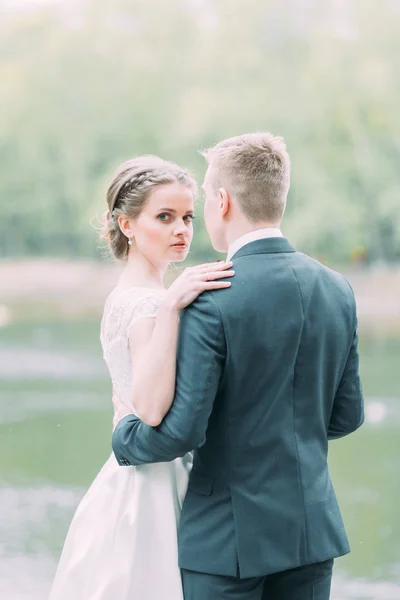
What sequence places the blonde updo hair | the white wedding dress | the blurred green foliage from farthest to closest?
the blurred green foliage, the blonde updo hair, the white wedding dress

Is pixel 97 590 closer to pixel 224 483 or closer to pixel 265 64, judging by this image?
pixel 224 483

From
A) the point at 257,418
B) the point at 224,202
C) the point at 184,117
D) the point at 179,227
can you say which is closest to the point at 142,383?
the point at 257,418

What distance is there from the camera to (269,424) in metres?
1.41

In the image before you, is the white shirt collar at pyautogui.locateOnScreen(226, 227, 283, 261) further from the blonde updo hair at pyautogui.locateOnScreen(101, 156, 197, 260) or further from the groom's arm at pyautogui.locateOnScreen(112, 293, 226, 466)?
the blonde updo hair at pyautogui.locateOnScreen(101, 156, 197, 260)

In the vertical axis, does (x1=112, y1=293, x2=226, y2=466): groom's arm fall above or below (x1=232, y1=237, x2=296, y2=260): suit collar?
below

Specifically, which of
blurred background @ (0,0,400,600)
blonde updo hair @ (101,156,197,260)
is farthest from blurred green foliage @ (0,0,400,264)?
blonde updo hair @ (101,156,197,260)

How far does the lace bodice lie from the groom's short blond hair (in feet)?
0.88

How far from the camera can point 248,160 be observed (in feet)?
4.56

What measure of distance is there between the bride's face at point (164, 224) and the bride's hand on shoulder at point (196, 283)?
320mm

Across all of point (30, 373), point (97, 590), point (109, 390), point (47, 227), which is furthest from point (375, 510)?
point (47, 227)

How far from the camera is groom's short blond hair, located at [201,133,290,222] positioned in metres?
1.39

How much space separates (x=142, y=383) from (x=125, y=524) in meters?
0.29

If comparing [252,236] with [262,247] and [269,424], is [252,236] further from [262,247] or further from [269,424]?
[269,424]

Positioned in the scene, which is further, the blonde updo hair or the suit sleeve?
the blonde updo hair
